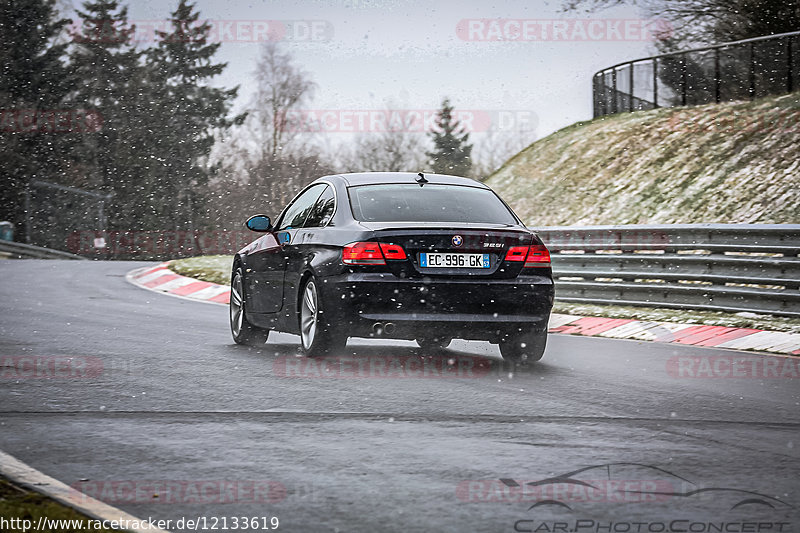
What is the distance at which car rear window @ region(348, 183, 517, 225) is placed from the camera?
9.38 meters

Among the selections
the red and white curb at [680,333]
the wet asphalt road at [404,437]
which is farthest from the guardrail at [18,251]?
the wet asphalt road at [404,437]

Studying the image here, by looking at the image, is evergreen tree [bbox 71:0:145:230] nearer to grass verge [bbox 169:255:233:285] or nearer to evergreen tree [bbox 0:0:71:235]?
evergreen tree [bbox 0:0:71:235]

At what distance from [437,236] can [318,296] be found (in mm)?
1090

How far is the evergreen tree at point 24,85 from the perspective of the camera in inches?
2554

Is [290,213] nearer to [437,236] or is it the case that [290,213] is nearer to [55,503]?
[437,236]

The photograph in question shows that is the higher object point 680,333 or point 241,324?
point 241,324

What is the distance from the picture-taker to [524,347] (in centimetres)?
963

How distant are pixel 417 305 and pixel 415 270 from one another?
27 cm

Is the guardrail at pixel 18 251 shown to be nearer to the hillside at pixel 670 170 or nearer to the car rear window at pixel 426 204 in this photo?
the hillside at pixel 670 170

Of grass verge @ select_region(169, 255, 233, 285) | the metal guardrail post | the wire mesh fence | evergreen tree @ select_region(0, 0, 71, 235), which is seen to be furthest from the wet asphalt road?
evergreen tree @ select_region(0, 0, 71, 235)

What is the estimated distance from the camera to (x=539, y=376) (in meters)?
8.83

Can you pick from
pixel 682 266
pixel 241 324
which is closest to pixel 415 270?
pixel 241 324

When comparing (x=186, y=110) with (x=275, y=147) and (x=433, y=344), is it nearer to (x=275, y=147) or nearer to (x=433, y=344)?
(x=275, y=147)

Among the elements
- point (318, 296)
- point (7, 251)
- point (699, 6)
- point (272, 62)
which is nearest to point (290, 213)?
point (318, 296)
